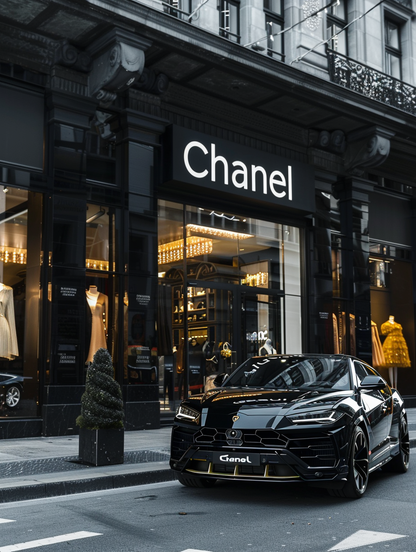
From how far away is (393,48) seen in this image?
65.6ft

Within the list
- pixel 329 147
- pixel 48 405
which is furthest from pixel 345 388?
pixel 329 147

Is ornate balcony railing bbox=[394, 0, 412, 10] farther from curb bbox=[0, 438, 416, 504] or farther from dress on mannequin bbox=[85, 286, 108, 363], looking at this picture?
curb bbox=[0, 438, 416, 504]

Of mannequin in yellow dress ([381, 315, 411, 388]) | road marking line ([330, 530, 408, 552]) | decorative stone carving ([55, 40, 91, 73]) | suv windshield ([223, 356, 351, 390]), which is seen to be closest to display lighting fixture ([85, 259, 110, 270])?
decorative stone carving ([55, 40, 91, 73])

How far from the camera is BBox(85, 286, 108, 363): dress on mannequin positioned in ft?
43.2

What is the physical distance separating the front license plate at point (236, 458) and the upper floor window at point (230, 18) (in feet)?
36.9

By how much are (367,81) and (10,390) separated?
1150cm

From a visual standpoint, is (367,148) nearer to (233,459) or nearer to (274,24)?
(274,24)

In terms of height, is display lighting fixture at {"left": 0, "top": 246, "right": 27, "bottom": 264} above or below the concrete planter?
above

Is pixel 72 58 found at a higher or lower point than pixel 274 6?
lower

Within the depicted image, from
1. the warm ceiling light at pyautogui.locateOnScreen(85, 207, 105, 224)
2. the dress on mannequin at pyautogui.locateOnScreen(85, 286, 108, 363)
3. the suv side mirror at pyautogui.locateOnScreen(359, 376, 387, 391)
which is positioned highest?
the warm ceiling light at pyautogui.locateOnScreen(85, 207, 105, 224)

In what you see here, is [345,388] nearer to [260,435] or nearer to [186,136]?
[260,435]

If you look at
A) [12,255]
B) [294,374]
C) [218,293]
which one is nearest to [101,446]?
[294,374]

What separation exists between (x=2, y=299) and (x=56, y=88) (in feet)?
13.5

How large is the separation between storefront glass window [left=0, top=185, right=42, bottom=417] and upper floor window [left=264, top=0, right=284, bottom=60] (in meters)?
7.01
